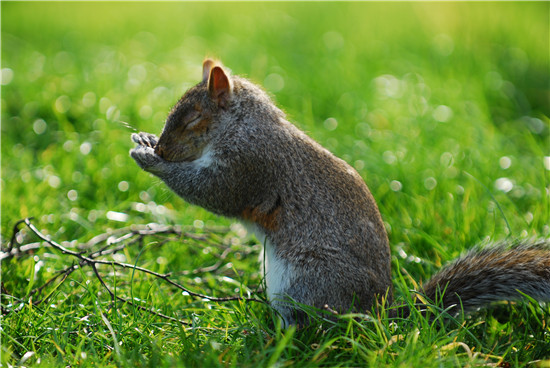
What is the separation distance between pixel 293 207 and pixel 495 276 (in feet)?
2.82

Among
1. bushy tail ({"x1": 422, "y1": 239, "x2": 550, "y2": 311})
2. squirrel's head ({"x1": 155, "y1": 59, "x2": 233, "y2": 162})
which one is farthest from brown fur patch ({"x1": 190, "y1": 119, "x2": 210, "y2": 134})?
bushy tail ({"x1": 422, "y1": 239, "x2": 550, "y2": 311})

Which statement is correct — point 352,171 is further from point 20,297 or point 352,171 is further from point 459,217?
point 20,297

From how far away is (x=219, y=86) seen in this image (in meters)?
2.71

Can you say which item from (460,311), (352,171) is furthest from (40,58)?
(460,311)

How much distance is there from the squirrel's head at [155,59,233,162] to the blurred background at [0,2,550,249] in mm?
391

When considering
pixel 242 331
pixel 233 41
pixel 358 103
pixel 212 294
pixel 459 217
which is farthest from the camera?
pixel 233 41

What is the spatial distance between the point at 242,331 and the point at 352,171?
2.86 feet

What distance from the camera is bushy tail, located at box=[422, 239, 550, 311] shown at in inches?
91.9

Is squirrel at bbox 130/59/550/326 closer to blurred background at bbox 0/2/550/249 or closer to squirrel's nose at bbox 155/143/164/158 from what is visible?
squirrel's nose at bbox 155/143/164/158

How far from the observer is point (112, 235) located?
3.27 m

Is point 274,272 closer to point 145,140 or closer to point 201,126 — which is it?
point 201,126

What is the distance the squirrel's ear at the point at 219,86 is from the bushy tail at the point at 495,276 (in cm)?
121

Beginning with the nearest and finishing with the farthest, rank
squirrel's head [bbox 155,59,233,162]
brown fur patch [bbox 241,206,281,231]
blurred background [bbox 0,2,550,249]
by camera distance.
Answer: brown fur patch [bbox 241,206,281,231], squirrel's head [bbox 155,59,233,162], blurred background [bbox 0,2,550,249]

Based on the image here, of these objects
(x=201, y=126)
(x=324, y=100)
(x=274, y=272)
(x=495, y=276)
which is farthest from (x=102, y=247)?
(x=324, y=100)
